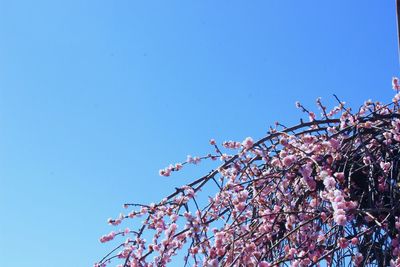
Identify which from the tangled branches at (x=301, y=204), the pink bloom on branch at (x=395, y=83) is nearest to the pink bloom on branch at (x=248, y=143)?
the tangled branches at (x=301, y=204)

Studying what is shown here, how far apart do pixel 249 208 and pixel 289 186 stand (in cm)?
25

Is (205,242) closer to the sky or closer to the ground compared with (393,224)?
closer to the sky

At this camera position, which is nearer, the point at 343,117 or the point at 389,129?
the point at 389,129

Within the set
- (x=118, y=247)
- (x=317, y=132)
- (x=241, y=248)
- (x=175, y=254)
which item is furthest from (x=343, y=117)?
(x=118, y=247)

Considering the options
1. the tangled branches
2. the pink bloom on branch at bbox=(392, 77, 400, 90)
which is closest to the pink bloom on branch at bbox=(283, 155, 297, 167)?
the tangled branches

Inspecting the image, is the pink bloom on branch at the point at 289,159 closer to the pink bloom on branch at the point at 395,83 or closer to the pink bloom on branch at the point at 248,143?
the pink bloom on branch at the point at 248,143

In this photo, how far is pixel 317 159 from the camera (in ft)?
7.62

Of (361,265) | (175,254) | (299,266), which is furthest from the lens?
(175,254)

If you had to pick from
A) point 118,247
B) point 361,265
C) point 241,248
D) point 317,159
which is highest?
point 118,247

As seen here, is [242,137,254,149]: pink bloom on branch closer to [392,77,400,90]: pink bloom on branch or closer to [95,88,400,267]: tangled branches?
[95,88,400,267]: tangled branches

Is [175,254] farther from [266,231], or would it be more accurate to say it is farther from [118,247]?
[266,231]

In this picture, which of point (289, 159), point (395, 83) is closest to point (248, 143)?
point (289, 159)

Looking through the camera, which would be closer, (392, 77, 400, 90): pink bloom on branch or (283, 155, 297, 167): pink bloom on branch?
(283, 155, 297, 167): pink bloom on branch

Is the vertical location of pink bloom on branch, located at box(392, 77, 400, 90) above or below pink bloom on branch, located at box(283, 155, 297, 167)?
above
